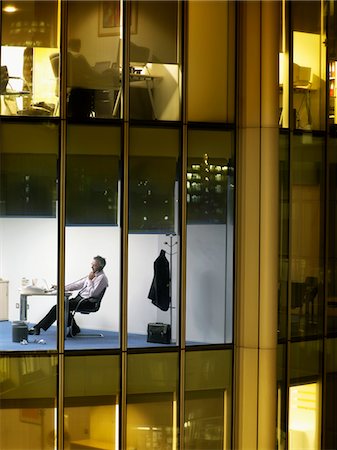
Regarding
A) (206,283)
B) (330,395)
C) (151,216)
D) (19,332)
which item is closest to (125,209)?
(151,216)

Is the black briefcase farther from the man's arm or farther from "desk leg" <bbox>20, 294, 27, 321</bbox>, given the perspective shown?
"desk leg" <bbox>20, 294, 27, 321</bbox>

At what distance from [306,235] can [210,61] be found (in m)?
3.33

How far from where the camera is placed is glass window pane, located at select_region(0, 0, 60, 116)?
13.6 meters

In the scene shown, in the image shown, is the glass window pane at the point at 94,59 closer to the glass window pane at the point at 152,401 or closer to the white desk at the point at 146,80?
the white desk at the point at 146,80

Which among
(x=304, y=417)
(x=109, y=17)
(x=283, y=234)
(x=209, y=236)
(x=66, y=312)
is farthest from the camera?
(x=304, y=417)

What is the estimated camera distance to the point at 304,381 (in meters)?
15.1

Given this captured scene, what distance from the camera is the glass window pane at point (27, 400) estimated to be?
44.4ft

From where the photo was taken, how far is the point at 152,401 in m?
14.1

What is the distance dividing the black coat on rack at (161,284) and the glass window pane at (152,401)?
0.81 meters

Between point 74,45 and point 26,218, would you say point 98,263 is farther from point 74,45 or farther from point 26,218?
point 74,45

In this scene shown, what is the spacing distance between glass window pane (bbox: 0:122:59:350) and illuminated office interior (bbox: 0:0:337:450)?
2cm

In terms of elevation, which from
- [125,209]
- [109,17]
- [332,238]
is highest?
[109,17]

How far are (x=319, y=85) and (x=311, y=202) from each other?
6.50ft

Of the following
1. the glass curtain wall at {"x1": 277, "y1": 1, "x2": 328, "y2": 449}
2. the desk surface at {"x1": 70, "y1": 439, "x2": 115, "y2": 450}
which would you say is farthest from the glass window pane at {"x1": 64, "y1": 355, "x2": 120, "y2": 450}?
the glass curtain wall at {"x1": 277, "y1": 1, "x2": 328, "y2": 449}
